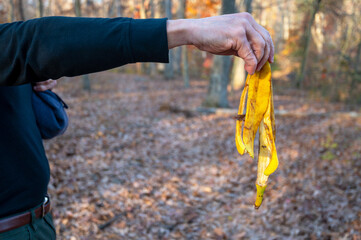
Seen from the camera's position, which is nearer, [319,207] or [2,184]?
[2,184]

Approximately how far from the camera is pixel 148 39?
1.05 m

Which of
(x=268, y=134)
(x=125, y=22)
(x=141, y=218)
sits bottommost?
(x=141, y=218)

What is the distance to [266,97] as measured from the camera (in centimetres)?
156

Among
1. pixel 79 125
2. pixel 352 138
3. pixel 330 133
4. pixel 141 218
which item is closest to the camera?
pixel 141 218

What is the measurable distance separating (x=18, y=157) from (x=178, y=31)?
1.12 meters

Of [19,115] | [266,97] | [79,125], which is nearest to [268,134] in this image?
[266,97]

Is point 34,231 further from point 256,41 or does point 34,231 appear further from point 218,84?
point 218,84

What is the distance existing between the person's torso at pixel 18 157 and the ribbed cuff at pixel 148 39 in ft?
2.80

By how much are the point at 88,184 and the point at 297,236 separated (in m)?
3.83

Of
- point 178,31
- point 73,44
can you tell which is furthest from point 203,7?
point 73,44

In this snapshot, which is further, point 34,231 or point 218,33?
point 34,231

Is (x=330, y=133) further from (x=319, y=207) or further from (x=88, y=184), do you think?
(x=88, y=184)

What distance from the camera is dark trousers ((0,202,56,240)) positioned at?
4.80 feet

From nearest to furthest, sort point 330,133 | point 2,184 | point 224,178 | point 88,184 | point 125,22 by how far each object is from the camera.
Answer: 1. point 125,22
2. point 2,184
3. point 88,184
4. point 224,178
5. point 330,133
